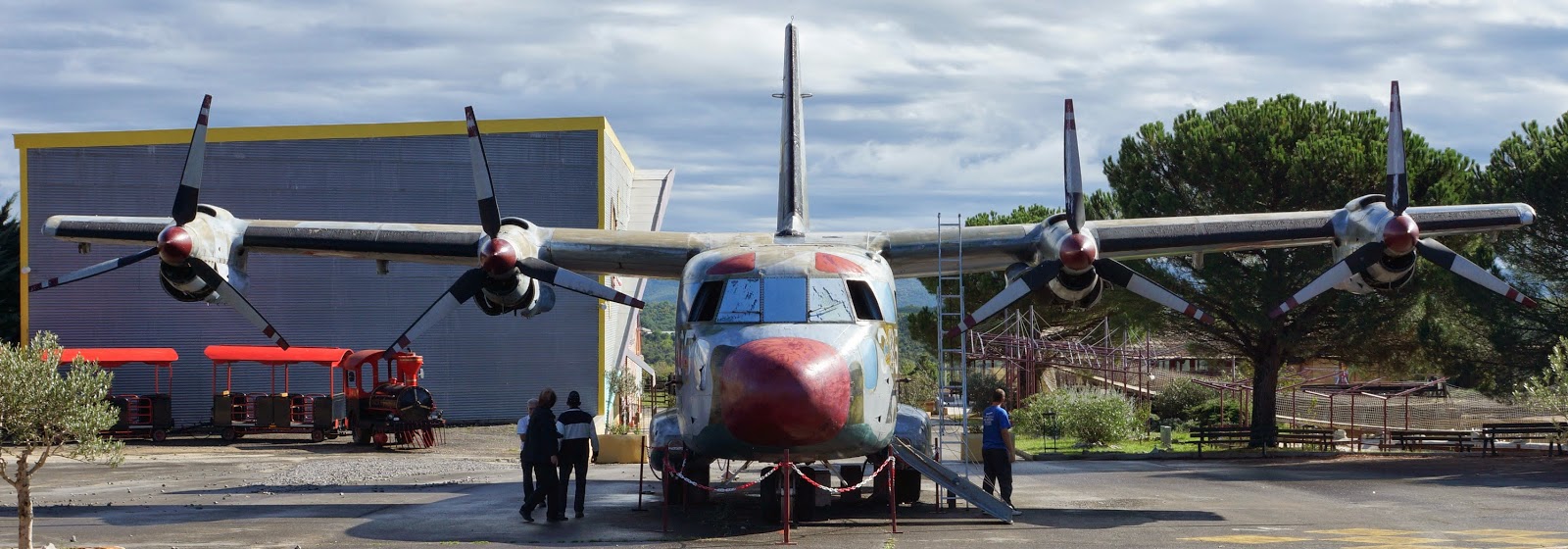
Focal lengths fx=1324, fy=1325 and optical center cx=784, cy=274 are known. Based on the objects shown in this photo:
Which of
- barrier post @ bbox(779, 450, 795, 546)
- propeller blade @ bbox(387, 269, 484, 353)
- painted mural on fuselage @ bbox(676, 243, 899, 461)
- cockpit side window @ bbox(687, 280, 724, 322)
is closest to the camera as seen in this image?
painted mural on fuselage @ bbox(676, 243, 899, 461)

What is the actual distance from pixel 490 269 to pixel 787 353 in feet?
20.1

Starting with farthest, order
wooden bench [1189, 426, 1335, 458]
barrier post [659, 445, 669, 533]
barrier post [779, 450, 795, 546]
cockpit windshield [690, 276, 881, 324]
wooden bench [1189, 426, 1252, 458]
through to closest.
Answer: wooden bench [1189, 426, 1335, 458], wooden bench [1189, 426, 1252, 458], barrier post [659, 445, 669, 533], cockpit windshield [690, 276, 881, 324], barrier post [779, 450, 795, 546]

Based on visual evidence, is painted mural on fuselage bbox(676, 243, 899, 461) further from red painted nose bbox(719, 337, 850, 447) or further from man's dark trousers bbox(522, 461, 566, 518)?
man's dark trousers bbox(522, 461, 566, 518)

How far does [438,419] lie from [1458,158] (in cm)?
2349

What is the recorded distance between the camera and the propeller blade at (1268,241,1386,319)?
16.8 m

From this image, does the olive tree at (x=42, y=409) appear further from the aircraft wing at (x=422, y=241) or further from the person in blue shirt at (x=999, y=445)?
the person in blue shirt at (x=999, y=445)

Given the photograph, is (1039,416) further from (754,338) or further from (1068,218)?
(754,338)

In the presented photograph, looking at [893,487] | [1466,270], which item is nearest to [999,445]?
[893,487]

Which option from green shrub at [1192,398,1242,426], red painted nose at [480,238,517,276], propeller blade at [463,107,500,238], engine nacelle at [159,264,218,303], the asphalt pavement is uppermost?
propeller blade at [463,107,500,238]

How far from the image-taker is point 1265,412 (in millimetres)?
31359

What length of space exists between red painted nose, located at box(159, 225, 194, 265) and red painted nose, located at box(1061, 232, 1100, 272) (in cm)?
1090

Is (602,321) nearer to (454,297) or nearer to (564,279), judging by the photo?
(454,297)

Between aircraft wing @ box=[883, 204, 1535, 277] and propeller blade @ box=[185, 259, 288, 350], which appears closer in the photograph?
propeller blade @ box=[185, 259, 288, 350]

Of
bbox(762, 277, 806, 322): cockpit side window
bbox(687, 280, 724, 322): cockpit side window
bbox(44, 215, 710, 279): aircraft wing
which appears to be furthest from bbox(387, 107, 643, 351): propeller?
bbox(762, 277, 806, 322): cockpit side window
